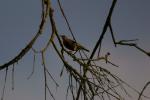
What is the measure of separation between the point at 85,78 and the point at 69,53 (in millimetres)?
146

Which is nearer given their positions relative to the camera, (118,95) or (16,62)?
(16,62)

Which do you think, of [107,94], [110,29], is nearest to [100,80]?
[107,94]

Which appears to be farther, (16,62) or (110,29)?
(110,29)

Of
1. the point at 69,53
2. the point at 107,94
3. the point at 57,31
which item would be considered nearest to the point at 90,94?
the point at 107,94

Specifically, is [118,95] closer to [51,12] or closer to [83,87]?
[83,87]

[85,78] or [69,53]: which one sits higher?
[69,53]

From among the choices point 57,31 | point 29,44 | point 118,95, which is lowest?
point 118,95

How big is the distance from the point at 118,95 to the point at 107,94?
0.05 metres

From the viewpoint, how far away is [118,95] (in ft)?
4.72

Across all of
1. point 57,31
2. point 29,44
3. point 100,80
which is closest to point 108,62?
point 100,80

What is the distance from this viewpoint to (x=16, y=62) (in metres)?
1.31

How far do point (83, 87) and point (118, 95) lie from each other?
0.15 metres

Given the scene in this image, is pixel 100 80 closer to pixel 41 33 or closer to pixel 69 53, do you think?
pixel 69 53

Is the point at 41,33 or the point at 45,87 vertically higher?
the point at 41,33
